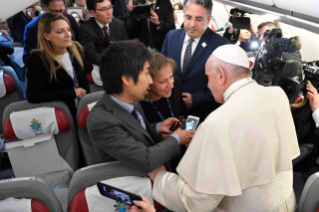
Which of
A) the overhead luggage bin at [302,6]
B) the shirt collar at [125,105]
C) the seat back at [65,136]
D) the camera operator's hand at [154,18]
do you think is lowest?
the seat back at [65,136]

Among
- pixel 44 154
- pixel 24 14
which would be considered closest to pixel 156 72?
pixel 44 154

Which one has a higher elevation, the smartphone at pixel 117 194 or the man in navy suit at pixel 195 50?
the man in navy suit at pixel 195 50

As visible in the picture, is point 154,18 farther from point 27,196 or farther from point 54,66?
point 27,196

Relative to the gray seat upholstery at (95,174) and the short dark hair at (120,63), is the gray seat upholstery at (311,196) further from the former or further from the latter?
the short dark hair at (120,63)

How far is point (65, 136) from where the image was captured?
8.63ft

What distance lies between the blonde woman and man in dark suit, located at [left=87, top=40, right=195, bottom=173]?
1011 mm

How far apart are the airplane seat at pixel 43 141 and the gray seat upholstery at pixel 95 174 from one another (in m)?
0.91

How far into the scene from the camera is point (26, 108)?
2457 millimetres

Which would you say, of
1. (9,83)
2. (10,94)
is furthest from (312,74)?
→ (10,94)

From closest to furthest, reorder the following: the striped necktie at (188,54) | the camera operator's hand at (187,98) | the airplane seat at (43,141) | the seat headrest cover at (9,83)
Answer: the airplane seat at (43,141), the camera operator's hand at (187,98), the striped necktie at (188,54), the seat headrest cover at (9,83)

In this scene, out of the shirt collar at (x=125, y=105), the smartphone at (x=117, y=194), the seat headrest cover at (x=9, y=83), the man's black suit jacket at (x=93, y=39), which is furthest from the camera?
the seat headrest cover at (x=9, y=83)

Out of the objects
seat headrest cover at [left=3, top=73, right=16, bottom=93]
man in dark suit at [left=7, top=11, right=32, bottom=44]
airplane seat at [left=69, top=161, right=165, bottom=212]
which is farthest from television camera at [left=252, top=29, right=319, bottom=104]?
man in dark suit at [left=7, top=11, right=32, bottom=44]

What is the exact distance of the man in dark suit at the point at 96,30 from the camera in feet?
11.1

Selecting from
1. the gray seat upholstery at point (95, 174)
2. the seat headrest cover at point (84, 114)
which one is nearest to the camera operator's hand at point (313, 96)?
the gray seat upholstery at point (95, 174)
